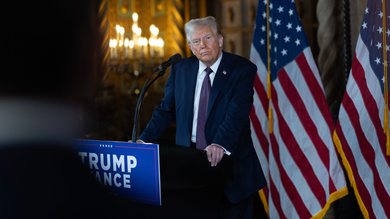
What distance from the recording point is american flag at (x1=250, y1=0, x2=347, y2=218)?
4.29 metres

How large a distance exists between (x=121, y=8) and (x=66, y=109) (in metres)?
10.4

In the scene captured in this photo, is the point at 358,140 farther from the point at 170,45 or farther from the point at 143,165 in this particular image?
the point at 170,45

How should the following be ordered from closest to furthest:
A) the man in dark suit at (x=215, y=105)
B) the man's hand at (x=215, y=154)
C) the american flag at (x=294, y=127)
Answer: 1. the man's hand at (x=215, y=154)
2. the man in dark suit at (x=215, y=105)
3. the american flag at (x=294, y=127)

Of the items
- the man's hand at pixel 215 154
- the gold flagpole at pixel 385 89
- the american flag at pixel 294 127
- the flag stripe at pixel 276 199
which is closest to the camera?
the man's hand at pixel 215 154

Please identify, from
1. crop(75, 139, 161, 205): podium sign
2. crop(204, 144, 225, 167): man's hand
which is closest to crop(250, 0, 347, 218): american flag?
crop(204, 144, 225, 167): man's hand

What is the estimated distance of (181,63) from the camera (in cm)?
306

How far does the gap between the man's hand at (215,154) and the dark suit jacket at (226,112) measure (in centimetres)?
26

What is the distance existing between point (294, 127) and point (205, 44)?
64.7 inches

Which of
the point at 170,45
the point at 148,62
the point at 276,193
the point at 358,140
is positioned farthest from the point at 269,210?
the point at 170,45

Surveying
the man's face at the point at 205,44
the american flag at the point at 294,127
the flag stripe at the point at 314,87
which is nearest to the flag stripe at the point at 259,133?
the american flag at the point at 294,127

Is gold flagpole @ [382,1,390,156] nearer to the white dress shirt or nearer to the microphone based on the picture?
the white dress shirt

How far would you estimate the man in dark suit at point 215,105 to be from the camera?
289 centimetres

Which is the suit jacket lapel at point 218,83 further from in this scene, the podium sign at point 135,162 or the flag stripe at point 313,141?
the flag stripe at point 313,141

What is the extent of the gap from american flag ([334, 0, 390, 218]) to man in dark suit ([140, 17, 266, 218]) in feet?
4.21
